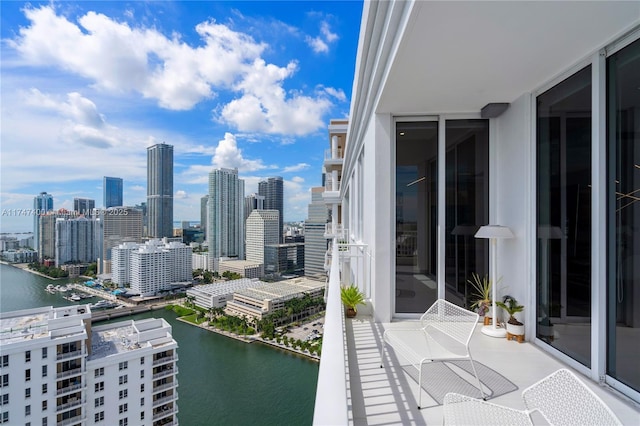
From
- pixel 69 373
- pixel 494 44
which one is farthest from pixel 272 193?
pixel 494 44

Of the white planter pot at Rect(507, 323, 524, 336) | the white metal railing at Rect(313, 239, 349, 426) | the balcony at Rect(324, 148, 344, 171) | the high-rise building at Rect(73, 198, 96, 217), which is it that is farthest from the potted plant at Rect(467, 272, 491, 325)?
the high-rise building at Rect(73, 198, 96, 217)

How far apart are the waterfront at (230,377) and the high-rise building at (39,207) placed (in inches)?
145

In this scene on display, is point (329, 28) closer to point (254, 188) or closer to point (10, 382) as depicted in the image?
point (10, 382)

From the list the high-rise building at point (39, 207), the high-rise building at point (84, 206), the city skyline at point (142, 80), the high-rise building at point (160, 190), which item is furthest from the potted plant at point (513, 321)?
the high-rise building at point (160, 190)

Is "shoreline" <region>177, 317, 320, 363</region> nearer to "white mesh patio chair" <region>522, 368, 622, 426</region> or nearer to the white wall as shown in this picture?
the white wall

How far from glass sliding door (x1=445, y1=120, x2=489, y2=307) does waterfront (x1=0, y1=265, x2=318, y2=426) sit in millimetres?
14846

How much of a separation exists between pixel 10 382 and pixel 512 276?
14001 mm

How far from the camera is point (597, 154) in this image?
7.79 feet

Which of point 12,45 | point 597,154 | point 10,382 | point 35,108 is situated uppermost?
point 12,45

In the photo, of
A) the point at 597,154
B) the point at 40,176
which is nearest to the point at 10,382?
the point at 597,154

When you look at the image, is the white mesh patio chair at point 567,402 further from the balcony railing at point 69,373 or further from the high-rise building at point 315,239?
the high-rise building at point 315,239

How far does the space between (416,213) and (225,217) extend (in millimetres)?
53526

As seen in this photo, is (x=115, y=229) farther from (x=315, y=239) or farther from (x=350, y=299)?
(x=350, y=299)

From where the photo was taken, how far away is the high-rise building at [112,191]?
38.1 metres
